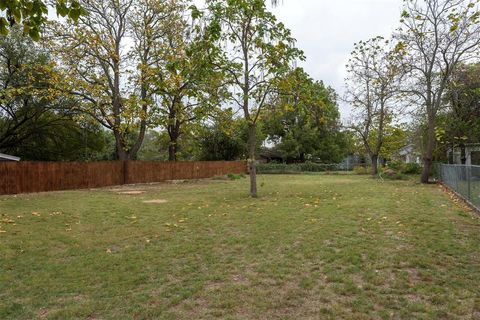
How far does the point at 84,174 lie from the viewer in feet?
67.3

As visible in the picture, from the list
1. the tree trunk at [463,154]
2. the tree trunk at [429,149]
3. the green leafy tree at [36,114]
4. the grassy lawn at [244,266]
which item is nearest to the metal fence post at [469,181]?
the grassy lawn at [244,266]

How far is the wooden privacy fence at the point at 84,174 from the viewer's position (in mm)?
17016

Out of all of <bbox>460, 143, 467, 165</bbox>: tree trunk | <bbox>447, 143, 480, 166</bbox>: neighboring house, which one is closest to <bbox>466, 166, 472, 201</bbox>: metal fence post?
<bbox>447, 143, 480, 166</bbox>: neighboring house

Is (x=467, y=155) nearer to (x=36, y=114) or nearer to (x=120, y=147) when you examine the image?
(x=120, y=147)

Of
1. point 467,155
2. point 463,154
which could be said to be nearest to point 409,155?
point 467,155

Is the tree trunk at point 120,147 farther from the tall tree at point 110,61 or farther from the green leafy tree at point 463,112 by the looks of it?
the green leafy tree at point 463,112

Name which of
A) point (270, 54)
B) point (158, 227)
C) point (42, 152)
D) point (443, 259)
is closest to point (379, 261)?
point (443, 259)

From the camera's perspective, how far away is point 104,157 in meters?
43.9

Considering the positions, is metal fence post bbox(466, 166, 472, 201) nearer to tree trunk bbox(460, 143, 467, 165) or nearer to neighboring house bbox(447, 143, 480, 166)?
neighboring house bbox(447, 143, 480, 166)

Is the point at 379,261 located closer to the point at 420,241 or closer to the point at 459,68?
the point at 420,241

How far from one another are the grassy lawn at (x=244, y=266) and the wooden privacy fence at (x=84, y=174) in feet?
27.9

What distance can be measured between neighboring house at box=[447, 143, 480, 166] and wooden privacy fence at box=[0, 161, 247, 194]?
1786 cm

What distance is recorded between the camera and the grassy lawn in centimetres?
381

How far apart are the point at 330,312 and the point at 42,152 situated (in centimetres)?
3275
